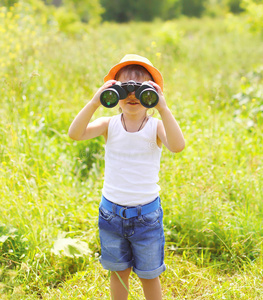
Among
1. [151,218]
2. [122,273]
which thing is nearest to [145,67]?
[151,218]

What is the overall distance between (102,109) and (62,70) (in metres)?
1.55

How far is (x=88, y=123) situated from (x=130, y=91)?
0.30 meters

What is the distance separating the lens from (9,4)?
34.7 ft

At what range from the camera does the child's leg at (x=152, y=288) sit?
73.2 inches

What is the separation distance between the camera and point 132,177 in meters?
1.73

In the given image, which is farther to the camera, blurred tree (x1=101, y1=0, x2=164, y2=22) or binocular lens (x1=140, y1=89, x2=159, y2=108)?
blurred tree (x1=101, y1=0, x2=164, y2=22)

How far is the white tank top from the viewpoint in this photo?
5.69 ft

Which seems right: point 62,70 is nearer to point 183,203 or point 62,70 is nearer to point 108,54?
point 108,54

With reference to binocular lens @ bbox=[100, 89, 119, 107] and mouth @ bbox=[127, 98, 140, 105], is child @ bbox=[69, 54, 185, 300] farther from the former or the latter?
binocular lens @ bbox=[100, 89, 119, 107]

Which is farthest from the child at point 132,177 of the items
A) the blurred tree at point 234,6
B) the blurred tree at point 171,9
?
the blurred tree at point 234,6

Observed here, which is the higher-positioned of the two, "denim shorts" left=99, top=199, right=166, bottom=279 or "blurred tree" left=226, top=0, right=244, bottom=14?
"blurred tree" left=226, top=0, right=244, bottom=14

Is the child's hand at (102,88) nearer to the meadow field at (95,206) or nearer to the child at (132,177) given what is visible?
the child at (132,177)

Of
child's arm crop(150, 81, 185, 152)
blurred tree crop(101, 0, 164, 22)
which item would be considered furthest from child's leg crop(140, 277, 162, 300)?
blurred tree crop(101, 0, 164, 22)

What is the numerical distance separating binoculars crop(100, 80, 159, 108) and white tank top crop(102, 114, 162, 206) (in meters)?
0.23
